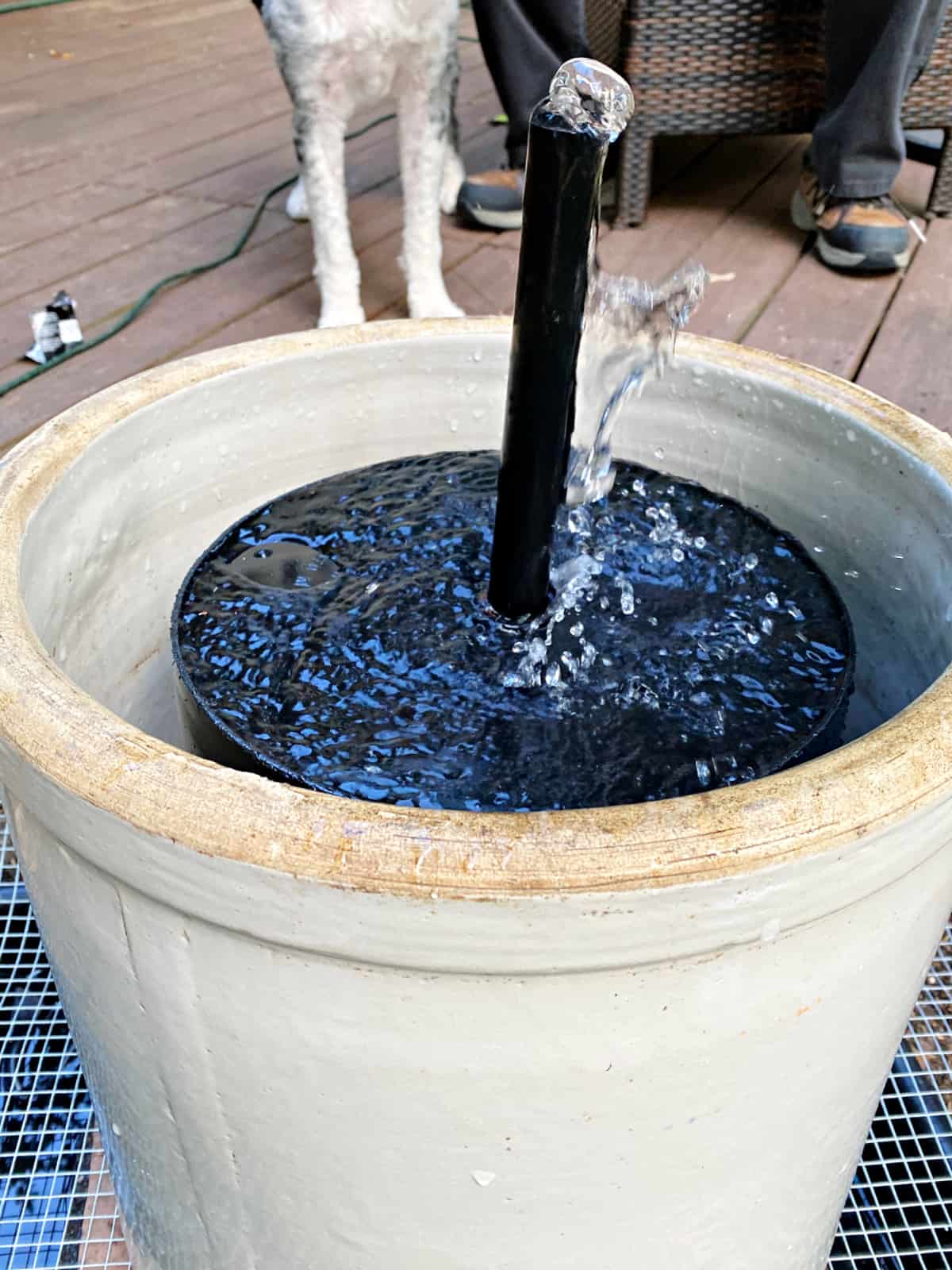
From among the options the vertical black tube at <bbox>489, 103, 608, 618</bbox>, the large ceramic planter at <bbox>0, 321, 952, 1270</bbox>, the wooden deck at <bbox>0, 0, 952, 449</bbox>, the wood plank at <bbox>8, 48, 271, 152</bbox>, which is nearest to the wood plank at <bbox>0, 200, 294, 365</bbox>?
the wooden deck at <bbox>0, 0, 952, 449</bbox>

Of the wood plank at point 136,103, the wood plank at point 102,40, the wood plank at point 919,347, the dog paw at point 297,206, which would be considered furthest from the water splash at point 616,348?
the wood plank at point 102,40

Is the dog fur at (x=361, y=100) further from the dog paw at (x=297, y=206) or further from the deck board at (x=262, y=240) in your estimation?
the dog paw at (x=297, y=206)

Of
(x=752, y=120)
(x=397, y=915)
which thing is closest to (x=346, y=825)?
(x=397, y=915)

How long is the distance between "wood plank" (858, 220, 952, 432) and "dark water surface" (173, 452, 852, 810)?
1039 millimetres

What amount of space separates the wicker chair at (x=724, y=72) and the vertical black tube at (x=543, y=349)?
1.92m

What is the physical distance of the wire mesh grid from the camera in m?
0.94

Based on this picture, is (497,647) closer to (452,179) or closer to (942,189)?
(452,179)

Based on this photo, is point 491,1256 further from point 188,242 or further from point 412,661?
point 188,242

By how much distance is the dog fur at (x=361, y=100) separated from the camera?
1819 millimetres

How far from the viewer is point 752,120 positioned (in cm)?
252

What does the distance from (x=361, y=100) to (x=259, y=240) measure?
581 mm

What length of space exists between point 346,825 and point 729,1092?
0.25 m

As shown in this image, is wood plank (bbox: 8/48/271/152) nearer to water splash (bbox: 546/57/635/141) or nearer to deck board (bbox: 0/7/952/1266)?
deck board (bbox: 0/7/952/1266)

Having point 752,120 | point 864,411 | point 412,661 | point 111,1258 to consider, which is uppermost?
point 864,411
